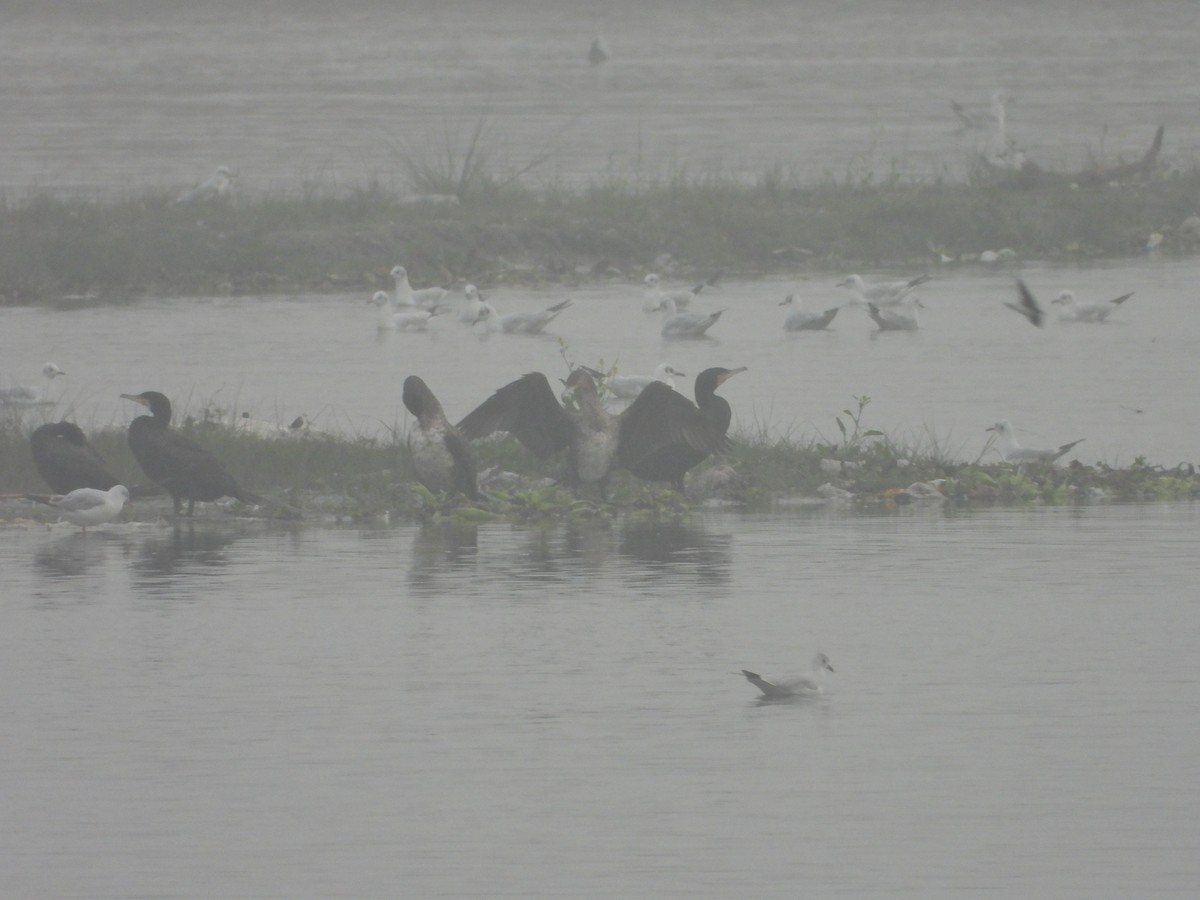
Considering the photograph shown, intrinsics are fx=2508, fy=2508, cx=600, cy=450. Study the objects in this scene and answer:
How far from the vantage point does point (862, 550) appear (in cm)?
1306

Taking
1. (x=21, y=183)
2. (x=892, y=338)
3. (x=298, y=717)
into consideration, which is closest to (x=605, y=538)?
(x=298, y=717)

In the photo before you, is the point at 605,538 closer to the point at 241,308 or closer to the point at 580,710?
the point at 580,710

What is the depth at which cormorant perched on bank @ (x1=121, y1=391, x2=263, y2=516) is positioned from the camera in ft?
A: 45.4

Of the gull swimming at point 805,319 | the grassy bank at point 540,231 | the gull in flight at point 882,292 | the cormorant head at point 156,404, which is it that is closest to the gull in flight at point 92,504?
the cormorant head at point 156,404

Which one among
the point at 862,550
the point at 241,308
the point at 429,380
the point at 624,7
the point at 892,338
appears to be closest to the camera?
the point at 862,550

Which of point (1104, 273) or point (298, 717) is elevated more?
point (1104, 273)

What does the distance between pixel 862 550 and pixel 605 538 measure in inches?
57.8

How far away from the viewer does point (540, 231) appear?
1091 inches

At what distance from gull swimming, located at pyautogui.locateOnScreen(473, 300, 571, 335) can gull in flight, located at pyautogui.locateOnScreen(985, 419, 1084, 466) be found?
759cm

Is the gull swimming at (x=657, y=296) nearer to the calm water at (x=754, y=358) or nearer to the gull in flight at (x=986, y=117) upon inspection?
the calm water at (x=754, y=358)

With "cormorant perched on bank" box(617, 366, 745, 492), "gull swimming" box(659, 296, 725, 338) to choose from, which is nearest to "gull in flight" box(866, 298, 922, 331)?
"gull swimming" box(659, 296, 725, 338)

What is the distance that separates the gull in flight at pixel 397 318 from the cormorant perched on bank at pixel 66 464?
9.30m

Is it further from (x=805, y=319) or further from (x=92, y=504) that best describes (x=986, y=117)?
(x=92, y=504)

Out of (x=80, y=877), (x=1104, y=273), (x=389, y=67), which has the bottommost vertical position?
(x=80, y=877)
